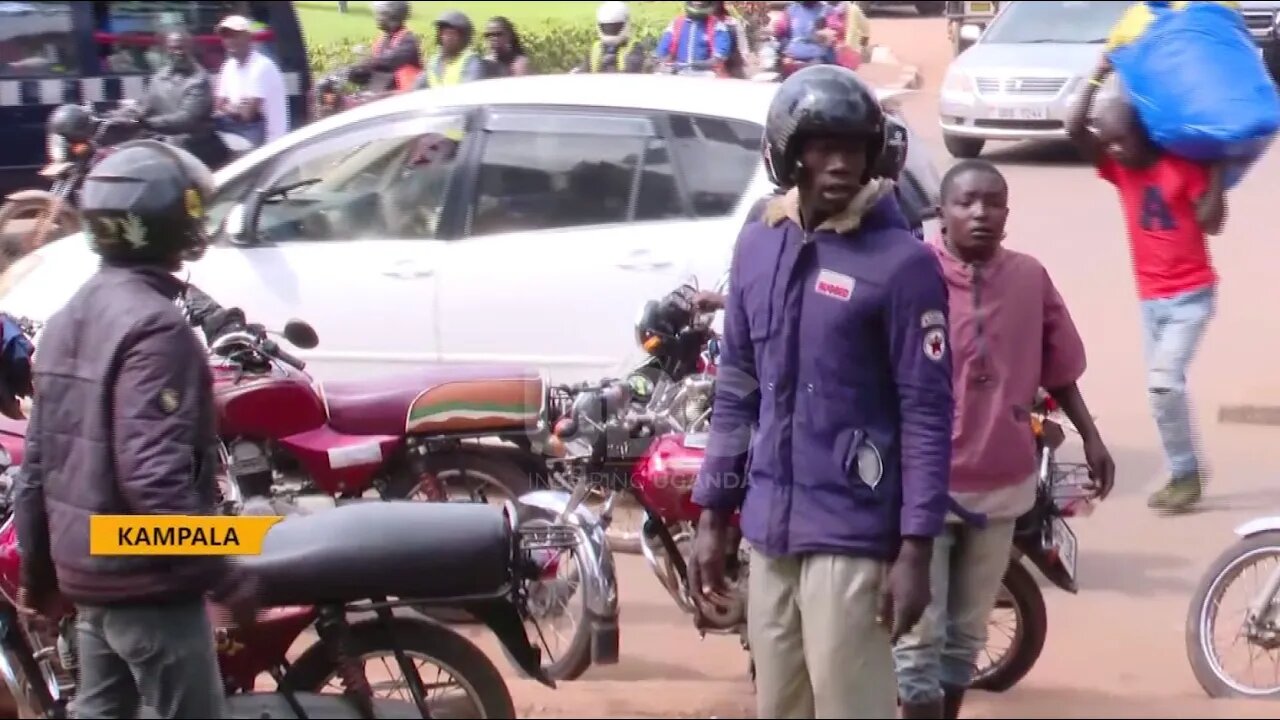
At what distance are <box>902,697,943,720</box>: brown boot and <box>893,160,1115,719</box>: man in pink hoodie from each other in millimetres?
69

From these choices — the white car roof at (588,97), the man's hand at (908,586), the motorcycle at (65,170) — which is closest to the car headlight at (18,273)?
the white car roof at (588,97)

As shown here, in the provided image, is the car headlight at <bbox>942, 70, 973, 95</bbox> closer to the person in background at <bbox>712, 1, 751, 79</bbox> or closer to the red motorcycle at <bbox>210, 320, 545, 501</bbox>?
the person in background at <bbox>712, 1, 751, 79</bbox>

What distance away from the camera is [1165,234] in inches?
249

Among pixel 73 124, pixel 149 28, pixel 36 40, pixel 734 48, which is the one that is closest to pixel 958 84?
pixel 734 48

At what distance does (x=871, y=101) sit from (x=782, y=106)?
162mm

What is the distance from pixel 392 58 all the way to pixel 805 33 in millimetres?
3990

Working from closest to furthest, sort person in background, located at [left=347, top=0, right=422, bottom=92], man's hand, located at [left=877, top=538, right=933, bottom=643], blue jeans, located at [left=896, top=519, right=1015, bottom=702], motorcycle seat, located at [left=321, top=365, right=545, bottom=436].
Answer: man's hand, located at [left=877, top=538, right=933, bottom=643] < blue jeans, located at [left=896, top=519, right=1015, bottom=702] < motorcycle seat, located at [left=321, top=365, right=545, bottom=436] < person in background, located at [left=347, top=0, right=422, bottom=92]

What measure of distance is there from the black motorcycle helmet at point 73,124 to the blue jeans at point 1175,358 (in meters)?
6.86

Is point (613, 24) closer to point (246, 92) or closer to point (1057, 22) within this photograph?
point (246, 92)

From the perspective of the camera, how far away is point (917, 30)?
99.8ft

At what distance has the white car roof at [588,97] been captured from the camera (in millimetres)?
6648

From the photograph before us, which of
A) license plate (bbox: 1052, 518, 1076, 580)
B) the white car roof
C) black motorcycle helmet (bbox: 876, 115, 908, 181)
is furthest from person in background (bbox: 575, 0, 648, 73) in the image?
license plate (bbox: 1052, 518, 1076, 580)

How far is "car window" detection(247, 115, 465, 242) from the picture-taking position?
677 cm

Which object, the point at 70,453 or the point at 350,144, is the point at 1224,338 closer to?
the point at 350,144
